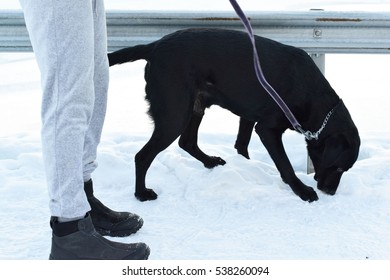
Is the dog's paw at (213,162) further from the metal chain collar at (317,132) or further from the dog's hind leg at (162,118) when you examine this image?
the metal chain collar at (317,132)

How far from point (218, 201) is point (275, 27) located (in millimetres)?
1221

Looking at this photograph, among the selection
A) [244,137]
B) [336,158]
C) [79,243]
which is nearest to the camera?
[79,243]

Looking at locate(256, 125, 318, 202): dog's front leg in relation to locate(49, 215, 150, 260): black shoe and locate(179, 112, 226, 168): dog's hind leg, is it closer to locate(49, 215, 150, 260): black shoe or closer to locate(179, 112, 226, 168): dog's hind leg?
locate(179, 112, 226, 168): dog's hind leg

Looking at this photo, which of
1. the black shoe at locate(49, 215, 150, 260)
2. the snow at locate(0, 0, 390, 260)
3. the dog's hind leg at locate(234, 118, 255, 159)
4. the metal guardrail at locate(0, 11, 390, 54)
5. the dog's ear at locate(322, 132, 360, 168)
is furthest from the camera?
the dog's hind leg at locate(234, 118, 255, 159)

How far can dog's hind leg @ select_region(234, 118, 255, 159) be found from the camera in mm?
3848

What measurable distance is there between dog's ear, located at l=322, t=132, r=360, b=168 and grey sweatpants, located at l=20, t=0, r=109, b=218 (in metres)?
1.66

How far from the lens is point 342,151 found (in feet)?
10.9

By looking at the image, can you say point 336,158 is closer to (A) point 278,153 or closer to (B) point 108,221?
(A) point 278,153

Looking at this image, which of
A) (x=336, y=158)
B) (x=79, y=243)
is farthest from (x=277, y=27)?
(x=79, y=243)

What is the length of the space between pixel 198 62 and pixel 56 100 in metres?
1.33

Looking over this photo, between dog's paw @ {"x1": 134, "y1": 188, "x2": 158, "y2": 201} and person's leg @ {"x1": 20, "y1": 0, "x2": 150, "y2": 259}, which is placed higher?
person's leg @ {"x1": 20, "y1": 0, "x2": 150, "y2": 259}

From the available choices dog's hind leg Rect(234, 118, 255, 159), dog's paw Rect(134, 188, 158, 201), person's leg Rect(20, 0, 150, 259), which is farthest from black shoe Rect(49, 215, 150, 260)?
dog's hind leg Rect(234, 118, 255, 159)

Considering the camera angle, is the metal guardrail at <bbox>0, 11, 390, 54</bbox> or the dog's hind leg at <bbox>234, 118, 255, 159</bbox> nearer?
the metal guardrail at <bbox>0, 11, 390, 54</bbox>

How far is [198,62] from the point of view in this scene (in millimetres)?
3258
